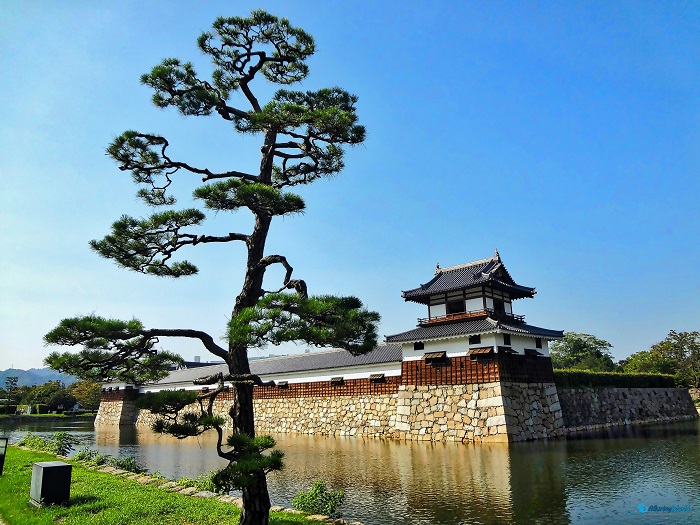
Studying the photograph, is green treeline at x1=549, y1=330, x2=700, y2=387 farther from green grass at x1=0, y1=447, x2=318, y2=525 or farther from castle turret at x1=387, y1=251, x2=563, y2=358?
green grass at x1=0, y1=447, x2=318, y2=525

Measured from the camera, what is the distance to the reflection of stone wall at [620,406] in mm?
20562

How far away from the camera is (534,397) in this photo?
17922 mm

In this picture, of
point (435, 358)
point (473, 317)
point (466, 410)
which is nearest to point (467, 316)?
point (473, 317)

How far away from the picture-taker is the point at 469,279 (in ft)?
62.1

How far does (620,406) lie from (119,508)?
2444cm

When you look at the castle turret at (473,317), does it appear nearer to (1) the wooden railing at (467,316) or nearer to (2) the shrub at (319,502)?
(1) the wooden railing at (467,316)

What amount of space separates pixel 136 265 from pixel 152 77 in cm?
244

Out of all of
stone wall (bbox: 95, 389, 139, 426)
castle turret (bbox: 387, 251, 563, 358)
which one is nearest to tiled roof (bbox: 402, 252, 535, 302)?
castle turret (bbox: 387, 251, 563, 358)

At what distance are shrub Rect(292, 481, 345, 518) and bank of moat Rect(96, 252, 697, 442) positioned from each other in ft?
35.5

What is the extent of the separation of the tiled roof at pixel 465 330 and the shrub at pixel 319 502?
36.4 ft

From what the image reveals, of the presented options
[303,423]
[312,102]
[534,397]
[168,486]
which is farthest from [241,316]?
[303,423]

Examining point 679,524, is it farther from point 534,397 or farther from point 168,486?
point 534,397

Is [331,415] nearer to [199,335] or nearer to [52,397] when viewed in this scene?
[199,335]

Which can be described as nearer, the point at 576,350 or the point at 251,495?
the point at 251,495
